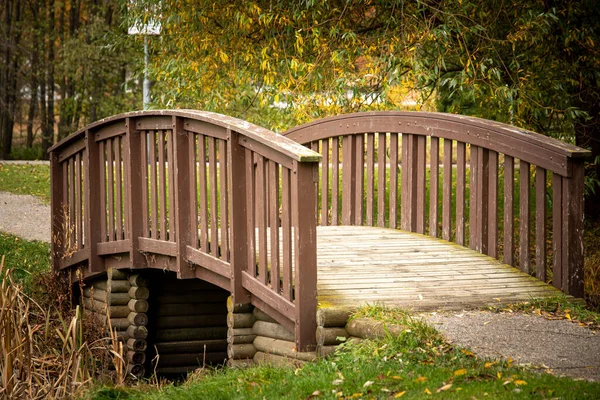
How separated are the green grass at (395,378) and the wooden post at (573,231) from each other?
154 cm

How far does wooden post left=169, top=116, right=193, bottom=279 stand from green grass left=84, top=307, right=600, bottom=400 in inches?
71.7

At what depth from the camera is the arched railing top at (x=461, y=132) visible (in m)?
6.79

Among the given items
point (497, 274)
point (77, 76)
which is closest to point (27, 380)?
point (497, 274)

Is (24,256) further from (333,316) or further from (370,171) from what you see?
(333,316)

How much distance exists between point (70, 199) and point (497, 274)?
16.2ft

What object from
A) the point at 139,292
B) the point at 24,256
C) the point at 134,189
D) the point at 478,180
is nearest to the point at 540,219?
the point at 478,180

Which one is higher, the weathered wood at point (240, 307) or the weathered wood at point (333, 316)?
the weathered wood at point (333, 316)

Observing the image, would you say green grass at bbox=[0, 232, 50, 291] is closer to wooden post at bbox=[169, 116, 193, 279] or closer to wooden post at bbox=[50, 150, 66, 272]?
wooden post at bbox=[50, 150, 66, 272]

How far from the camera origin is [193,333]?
9883mm

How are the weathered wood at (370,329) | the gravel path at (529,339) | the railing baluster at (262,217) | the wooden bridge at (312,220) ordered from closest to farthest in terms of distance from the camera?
1. the gravel path at (529,339)
2. the weathered wood at (370,329)
3. the wooden bridge at (312,220)
4. the railing baluster at (262,217)

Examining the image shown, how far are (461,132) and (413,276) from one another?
4.97 ft

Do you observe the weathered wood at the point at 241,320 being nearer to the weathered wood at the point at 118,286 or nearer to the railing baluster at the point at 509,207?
the railing baluster at the point at 509,207

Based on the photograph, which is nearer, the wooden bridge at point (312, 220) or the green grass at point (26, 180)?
the wooden bridge at point (312, 220)

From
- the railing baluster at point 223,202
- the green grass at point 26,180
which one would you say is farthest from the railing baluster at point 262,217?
the green grass at point 26,180
